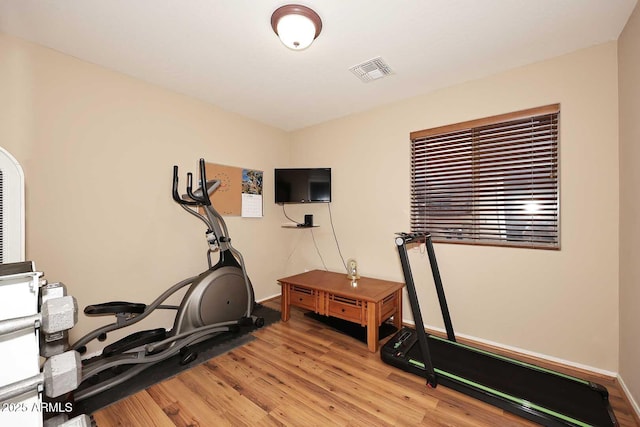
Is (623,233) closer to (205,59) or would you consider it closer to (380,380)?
(380,380)

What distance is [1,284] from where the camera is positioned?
1021mm

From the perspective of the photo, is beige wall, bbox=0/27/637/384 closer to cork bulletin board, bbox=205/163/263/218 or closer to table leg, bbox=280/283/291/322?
cork bulletin board, bbox=205/163/263/218

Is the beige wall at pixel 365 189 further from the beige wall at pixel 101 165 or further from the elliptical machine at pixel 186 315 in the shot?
the elliptical machine at pixel 186 315

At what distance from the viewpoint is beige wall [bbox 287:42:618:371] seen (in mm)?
1982

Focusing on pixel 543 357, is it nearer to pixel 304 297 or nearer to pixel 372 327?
pixel 372 327

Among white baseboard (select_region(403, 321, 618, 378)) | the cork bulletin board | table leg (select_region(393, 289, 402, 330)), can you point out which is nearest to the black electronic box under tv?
the cork bulletin board

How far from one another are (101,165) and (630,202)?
13.3 ft

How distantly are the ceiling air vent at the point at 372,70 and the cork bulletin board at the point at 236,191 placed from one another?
1836 millimetres

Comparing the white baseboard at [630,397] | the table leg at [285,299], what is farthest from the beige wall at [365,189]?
the table leg at [285,299]

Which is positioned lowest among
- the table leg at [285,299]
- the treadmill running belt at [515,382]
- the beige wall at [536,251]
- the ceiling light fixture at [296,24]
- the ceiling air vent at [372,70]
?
the treadmill running belt at [515,382]

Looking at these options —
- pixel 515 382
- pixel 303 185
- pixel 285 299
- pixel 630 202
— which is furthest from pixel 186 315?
pixel 630 202

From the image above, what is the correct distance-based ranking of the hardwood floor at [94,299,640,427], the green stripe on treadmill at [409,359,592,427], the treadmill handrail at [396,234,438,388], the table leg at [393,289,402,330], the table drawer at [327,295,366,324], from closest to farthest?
1. the green stripe on treadmill at [409,359,592,427]
2. the hardwood floor at [94,299,640,427]
3. the treadmill handrail at [396,234,438,388]
4. the table drawer at [327,295,366,324]
5. the table leg at [393,289,402,330]

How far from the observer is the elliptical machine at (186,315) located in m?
1.90

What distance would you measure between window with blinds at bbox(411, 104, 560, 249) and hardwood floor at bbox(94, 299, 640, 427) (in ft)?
3.92
